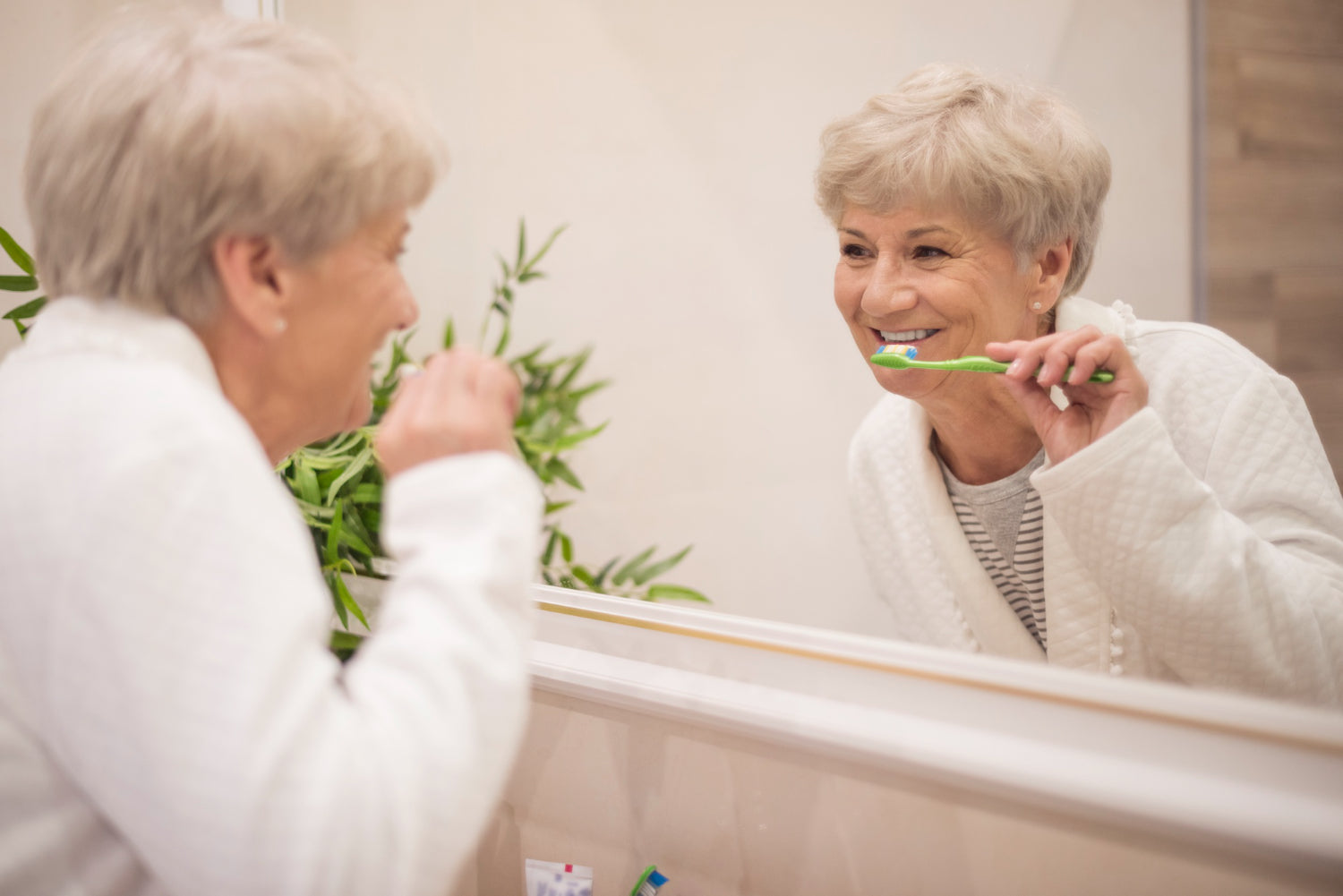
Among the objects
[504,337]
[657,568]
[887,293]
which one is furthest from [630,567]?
[887,293]

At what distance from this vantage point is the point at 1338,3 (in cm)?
83

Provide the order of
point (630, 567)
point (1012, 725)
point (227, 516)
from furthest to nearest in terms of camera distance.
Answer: point (630, 567), point (1012, 725), point (227, 516)

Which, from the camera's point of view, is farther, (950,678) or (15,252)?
(15,252)

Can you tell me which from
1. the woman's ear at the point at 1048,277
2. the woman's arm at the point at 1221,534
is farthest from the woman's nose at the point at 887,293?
the woman's arm at the point at 1221,534

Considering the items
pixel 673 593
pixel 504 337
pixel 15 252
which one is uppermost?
pixel 15 252

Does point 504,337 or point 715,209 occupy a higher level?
point 715,209

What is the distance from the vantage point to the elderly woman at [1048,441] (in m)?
0.78

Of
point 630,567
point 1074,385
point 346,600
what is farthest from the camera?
point 630,567

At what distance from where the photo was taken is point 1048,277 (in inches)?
38.1

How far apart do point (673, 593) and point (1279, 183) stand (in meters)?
0.85

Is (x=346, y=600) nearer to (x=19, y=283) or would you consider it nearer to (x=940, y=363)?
(x=19, y=283)

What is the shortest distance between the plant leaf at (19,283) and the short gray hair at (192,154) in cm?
83

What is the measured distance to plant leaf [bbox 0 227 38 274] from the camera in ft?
3.99

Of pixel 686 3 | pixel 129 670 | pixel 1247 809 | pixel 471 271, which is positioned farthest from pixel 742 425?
pixel 129 670
